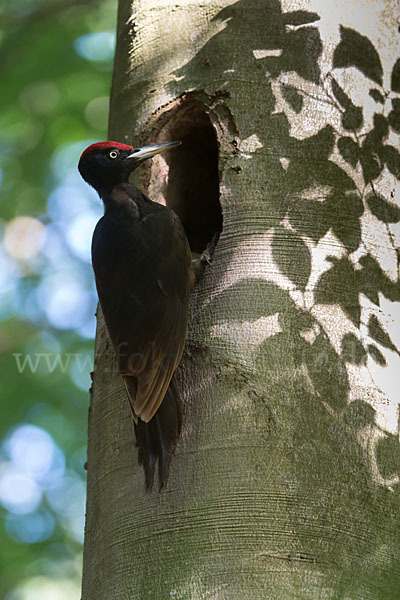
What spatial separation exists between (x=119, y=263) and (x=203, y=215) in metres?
0.84

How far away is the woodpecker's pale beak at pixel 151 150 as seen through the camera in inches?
117

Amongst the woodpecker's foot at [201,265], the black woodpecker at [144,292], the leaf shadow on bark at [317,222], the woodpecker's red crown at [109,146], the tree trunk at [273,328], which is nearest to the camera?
the tree trunk at [273,328]

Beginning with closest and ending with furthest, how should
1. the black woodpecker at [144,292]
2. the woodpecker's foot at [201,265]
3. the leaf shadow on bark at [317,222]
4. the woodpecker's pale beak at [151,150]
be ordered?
the leaf shadow on bark at [317,222] → the black woodpecker at [144,292] → the woodpecker's foot at [201,265] → the woodpecker's pale beak at [151,150]

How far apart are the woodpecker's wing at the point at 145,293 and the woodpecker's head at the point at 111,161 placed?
177mm

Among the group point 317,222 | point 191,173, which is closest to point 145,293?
point 317,222

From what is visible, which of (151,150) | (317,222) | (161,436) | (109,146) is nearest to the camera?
(161,436)

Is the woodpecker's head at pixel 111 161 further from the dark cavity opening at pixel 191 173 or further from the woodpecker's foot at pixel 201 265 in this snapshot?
the woodpecker's foot at pixel 201 265

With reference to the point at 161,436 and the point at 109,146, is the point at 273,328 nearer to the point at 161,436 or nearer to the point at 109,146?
the point at 161,436

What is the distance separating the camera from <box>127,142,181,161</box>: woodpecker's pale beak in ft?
9.73

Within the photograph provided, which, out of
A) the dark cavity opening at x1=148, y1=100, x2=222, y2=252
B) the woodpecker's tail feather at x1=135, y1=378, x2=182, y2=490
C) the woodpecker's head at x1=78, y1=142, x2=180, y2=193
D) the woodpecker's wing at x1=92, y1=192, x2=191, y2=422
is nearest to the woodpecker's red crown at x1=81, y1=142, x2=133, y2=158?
the woodpecker's head at x1=78, y1=142, x2=180, y2=193

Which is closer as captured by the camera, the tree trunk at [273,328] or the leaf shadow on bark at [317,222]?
the tree trunk at [273,328]

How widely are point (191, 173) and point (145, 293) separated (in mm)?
777

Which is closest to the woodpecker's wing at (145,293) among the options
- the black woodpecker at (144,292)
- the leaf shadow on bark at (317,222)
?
the black woodpecker at (144,292)

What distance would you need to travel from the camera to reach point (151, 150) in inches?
118
